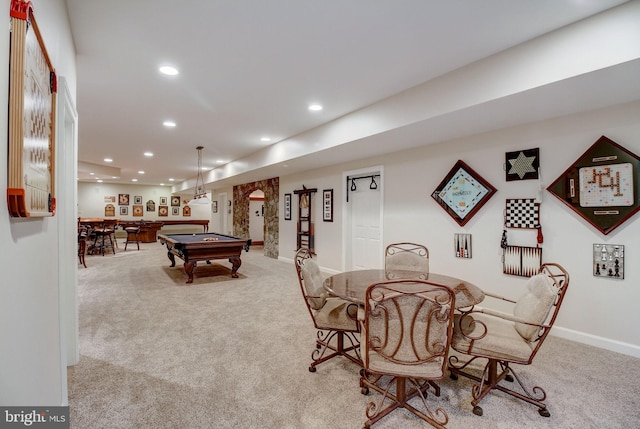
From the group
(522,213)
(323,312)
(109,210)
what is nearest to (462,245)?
(522,213)

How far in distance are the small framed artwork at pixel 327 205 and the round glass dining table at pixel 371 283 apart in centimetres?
332

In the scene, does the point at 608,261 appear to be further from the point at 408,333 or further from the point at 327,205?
the point at 327,205

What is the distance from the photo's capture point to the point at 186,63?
2.82m

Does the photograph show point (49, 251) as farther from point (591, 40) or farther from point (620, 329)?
point (620, 329)

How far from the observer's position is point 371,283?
95.0 inches

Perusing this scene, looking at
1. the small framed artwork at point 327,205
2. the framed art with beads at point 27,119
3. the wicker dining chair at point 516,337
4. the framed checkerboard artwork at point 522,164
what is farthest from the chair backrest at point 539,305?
the small framed artwork at point 327,205

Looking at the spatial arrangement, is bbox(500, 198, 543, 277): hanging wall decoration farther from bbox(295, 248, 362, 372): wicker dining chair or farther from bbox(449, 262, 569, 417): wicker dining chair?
bbox(295, 248, 362, 372): wicker dining chair

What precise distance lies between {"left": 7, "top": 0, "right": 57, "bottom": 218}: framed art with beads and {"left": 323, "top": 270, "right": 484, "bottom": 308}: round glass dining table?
5.39 feet

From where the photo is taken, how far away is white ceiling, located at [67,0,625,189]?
81.9 inches

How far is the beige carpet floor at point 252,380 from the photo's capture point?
72.7 inches

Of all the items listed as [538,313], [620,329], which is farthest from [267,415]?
[620,329]

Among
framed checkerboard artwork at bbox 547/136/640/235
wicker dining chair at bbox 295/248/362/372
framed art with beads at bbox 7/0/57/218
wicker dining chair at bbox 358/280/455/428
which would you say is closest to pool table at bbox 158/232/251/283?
wicker dining chair at bbox 295/248/362/372

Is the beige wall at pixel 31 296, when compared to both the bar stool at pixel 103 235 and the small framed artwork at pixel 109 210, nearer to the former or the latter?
the bar stool at pixel 103 235

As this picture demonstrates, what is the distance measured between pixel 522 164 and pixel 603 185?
2.40 feet
